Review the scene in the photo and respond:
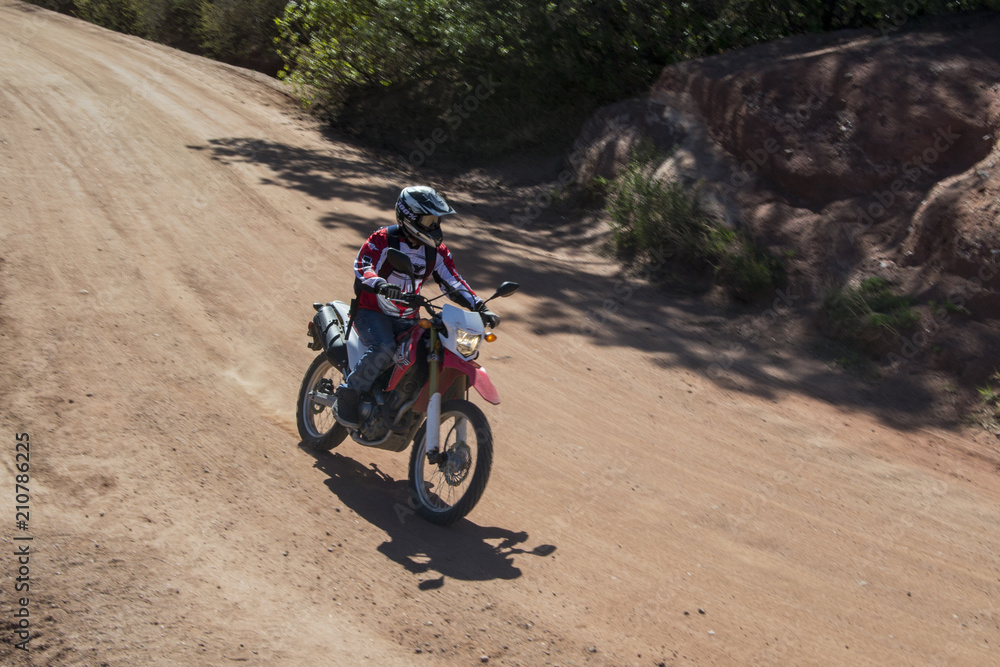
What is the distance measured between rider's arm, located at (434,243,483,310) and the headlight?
21.8 inches

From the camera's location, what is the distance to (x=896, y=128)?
1031 centimetres

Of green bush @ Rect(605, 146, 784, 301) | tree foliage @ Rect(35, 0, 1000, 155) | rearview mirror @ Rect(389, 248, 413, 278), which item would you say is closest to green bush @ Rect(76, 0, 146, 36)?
tree foliage @ Rect(35, 0, 1000, 155)

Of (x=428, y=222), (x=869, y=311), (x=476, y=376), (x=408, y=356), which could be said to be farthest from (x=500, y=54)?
(x=476, y=376)

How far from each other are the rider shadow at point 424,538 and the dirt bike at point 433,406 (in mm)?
146

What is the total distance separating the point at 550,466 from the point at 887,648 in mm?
2612

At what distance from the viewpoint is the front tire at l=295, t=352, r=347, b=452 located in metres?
5.96

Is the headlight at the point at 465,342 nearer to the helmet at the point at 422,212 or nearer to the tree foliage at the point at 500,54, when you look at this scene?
the helmet at the point at 422,212

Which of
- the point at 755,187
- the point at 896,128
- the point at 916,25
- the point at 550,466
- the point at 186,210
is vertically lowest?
the point at 550,466

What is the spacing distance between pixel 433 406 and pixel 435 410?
3cm

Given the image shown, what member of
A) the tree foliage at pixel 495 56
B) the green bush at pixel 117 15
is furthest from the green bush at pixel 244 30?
the tree foliage at pixel 495 56

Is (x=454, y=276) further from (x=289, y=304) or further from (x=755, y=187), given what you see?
(x=755, y=187)

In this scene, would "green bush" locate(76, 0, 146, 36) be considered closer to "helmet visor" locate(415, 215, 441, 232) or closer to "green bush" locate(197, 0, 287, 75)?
"green bush" locate(197, 0, 287, 75)

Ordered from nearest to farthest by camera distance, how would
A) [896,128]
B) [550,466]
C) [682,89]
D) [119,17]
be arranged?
1. [550,466]
2. [896,128]
3. [682,89]
4. [119,17]

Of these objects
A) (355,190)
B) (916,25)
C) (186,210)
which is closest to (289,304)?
(186,210)
